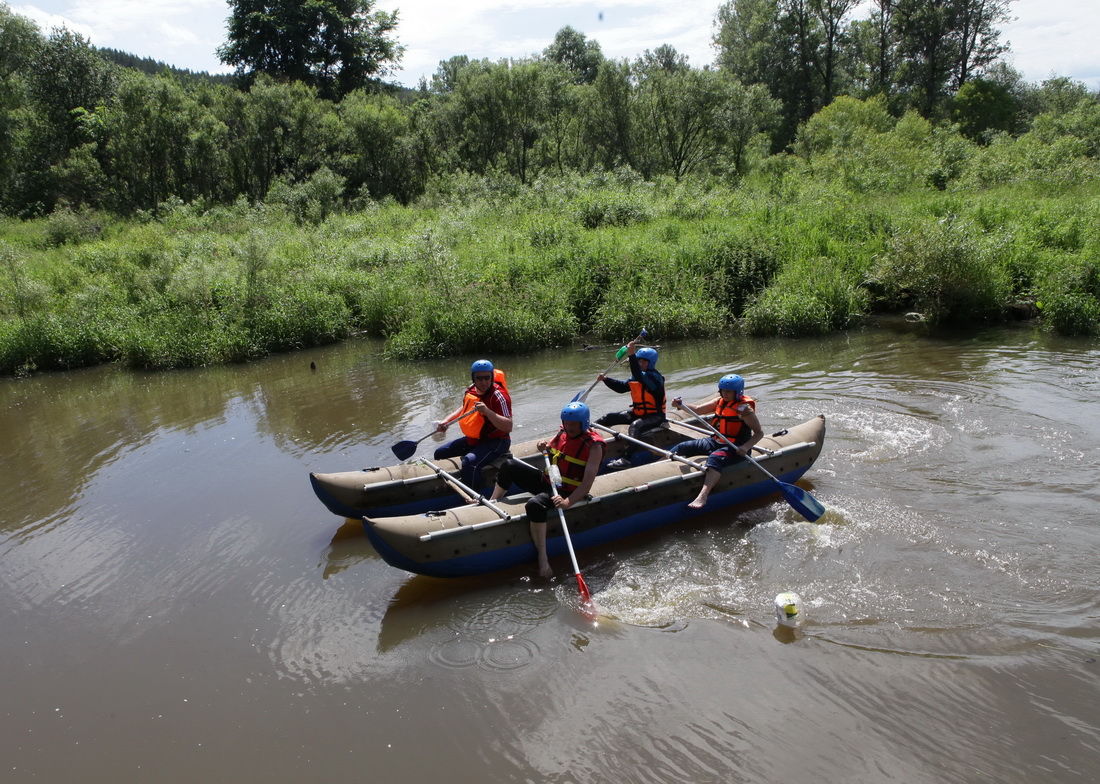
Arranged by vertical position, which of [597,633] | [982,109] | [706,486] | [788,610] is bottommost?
[597,633]

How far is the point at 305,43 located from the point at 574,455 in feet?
135

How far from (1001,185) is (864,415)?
15013 mm

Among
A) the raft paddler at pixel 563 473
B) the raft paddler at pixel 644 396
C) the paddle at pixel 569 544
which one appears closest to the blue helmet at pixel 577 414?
the raft paddler at pixel 563 473

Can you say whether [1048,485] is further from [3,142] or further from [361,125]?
[3,142]

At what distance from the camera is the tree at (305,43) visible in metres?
40.3

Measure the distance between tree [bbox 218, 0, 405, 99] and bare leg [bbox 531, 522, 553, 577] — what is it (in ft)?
130

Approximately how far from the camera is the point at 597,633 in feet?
18.6

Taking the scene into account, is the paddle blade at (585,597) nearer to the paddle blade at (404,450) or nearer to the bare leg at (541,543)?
the bare leg at (541,543)

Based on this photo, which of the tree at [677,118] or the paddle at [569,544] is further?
the tree at [677,118]

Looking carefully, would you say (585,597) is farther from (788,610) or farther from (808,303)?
(808,303)

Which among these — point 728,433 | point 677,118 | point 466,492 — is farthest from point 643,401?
point 677,118

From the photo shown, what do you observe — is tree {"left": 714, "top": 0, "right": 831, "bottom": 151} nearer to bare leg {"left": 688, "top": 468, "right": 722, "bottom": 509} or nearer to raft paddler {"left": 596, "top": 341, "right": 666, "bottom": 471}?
raft paddler {"left": 596, "top": 341, "right": 666, "bottom": 471}

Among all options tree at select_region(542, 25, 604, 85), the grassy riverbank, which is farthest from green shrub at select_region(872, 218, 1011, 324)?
tree at select_region(542, 25, 604, 85)

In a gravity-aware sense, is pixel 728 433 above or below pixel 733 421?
below
